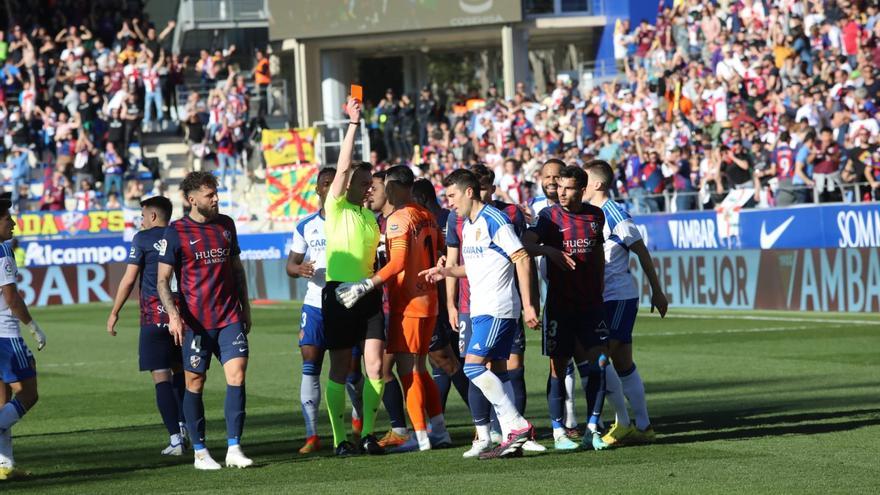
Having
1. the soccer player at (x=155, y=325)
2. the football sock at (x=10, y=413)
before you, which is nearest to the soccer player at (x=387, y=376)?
the soccer player at (x=155, y=325)

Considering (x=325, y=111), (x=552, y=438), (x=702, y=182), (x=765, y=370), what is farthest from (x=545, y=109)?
(x=552, y=438)

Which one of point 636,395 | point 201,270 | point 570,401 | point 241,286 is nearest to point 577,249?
point 636,395

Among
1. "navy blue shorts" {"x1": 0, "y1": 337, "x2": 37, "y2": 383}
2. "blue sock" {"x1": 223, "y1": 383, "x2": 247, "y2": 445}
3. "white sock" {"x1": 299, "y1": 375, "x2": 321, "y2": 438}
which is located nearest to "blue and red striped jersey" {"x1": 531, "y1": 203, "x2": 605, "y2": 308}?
"white sock" {"x1": 299, "y1": 375, "x2": 321, "y2": 438}

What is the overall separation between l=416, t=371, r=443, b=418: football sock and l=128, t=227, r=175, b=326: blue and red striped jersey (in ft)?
7.42

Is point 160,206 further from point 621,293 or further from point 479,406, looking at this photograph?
point 621,293

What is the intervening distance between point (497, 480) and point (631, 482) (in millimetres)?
893

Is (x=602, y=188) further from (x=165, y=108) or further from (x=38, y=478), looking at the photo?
(x=165, y=108)

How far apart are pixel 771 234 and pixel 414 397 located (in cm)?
1624

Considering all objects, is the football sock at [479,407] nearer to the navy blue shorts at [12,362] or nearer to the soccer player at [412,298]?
the soccer player at [412,298]

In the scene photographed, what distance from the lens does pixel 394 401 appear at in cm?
1203

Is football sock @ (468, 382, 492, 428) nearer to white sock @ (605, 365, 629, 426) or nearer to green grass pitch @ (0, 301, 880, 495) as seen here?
green grass pitch @ (0, 301, 880, 495)

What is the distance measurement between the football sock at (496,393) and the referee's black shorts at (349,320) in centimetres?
97

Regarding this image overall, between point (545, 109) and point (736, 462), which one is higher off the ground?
point (545, 109)

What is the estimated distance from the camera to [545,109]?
40312mm
